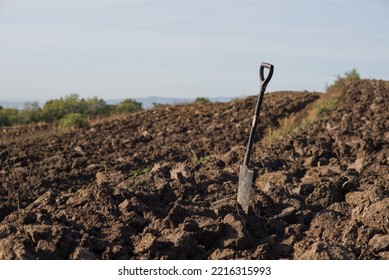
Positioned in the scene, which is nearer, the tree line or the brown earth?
the brown earth

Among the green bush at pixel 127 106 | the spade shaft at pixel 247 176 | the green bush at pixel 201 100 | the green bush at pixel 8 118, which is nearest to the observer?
the spade shaft at pixel 247 176

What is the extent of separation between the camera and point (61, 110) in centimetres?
3002

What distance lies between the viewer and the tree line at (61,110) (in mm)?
27531

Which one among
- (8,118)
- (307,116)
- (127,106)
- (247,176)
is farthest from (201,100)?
(247,176)

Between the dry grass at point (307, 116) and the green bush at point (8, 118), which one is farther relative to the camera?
the green bush at point (8, 118)

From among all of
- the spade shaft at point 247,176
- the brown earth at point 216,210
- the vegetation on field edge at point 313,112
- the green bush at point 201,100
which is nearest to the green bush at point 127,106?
the green bush at point 201,100

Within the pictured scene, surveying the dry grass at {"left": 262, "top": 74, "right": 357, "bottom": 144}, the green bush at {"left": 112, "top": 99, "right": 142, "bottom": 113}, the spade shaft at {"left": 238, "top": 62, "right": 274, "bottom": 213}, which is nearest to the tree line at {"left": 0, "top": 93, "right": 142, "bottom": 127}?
the green bush at {"left": 112, "top": 99, "right": 142, "bottom": 113}

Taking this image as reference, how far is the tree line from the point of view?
27.5m

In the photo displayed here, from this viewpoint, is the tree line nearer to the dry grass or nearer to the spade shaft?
the dry grass

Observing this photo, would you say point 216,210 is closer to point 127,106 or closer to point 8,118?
point 8,118

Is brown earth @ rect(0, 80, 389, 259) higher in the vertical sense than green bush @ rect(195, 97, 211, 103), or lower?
lower

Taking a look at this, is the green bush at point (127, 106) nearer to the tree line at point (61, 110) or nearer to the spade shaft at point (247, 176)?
the tree line at point (61, 110)
